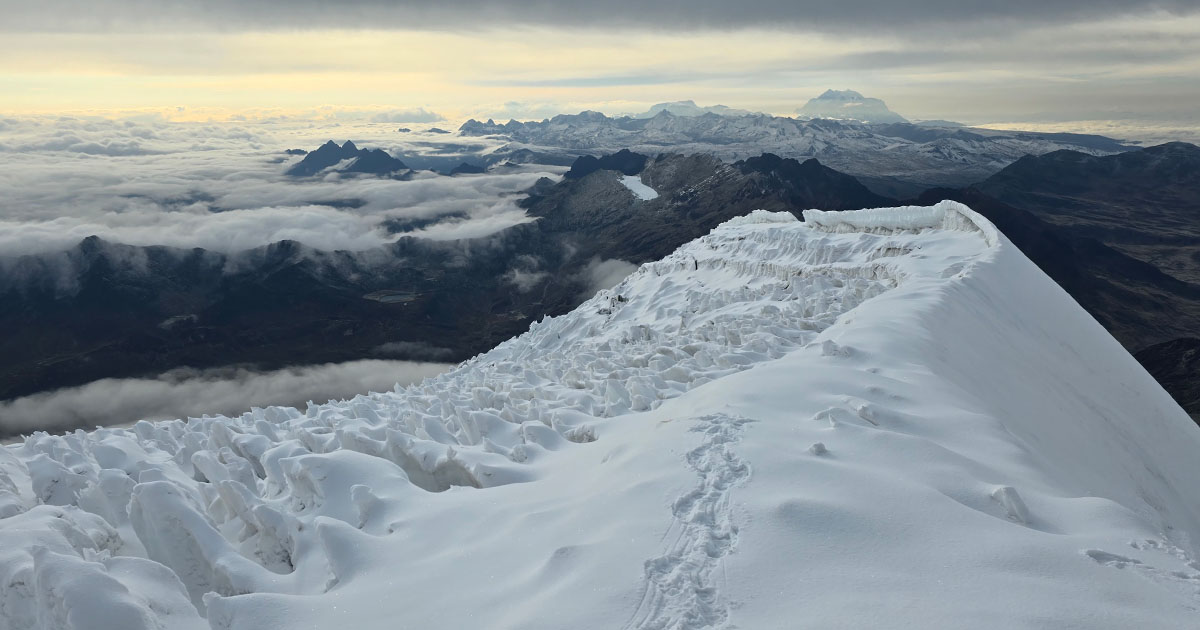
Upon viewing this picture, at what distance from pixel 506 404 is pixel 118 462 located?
10.6 meters

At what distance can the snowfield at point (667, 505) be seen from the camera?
905 centimetres

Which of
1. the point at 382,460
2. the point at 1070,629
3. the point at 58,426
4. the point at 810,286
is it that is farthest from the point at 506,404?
the point at 58,426

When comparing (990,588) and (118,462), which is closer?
(990,588)

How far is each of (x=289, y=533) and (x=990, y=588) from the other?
460 inches

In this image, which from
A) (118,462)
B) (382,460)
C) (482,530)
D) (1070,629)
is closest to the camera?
(1070,629)

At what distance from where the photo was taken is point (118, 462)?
17.6m

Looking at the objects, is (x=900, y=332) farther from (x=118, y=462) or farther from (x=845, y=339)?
(x=118, y=462)

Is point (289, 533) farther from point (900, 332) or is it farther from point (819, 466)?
point (900, 332)

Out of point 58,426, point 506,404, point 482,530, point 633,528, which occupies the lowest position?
point 58,426

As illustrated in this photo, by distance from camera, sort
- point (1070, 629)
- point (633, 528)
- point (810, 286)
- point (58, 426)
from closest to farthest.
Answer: point (1070, 629)
point (633, 528)
point (810, 286)
point (58, 426)

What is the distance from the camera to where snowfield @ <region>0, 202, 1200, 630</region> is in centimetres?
905

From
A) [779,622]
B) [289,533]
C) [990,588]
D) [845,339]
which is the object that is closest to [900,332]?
[845,339]

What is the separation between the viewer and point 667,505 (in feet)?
37.4

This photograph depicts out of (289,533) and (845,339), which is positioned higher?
(845,339)
